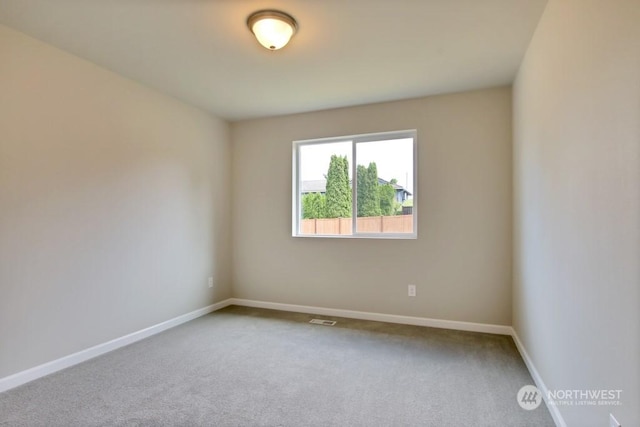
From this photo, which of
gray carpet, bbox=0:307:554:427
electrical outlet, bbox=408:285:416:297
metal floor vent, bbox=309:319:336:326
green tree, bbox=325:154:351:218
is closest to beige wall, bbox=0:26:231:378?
gray carpet, bbox=0:307:554:427

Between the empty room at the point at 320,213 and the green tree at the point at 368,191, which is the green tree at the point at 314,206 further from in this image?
the green tree at the point at 368,191

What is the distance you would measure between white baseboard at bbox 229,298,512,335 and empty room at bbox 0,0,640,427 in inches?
1.1

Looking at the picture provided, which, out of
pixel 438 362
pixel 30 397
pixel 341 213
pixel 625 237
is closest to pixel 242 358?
pixel 30 397

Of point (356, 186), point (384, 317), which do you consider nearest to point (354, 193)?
point (356, 186)

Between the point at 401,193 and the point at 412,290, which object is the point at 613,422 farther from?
the point at 401,193

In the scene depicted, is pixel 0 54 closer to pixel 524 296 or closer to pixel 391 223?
pixel 391 223

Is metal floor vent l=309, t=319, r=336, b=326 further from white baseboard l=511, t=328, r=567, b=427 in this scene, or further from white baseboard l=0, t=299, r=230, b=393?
white baseboard l=511, t=328, r=567, b=427

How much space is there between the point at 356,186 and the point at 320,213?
58cm

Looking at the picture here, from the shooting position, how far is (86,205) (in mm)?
2711

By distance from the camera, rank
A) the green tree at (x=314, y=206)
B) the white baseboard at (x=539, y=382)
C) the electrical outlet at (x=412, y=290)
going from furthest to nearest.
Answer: the green tree at (x=314, y=206)
the electrical outlet at (x=412, y=290)
the white baseboard at (x=539, y=382)

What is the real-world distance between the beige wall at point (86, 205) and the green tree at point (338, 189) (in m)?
1.59

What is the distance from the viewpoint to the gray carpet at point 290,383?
1.90m

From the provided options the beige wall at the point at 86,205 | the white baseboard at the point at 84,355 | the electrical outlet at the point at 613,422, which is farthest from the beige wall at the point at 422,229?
the electrical outlet at the point at 613,422

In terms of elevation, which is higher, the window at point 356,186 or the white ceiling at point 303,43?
the white ceiling at point 303,43
